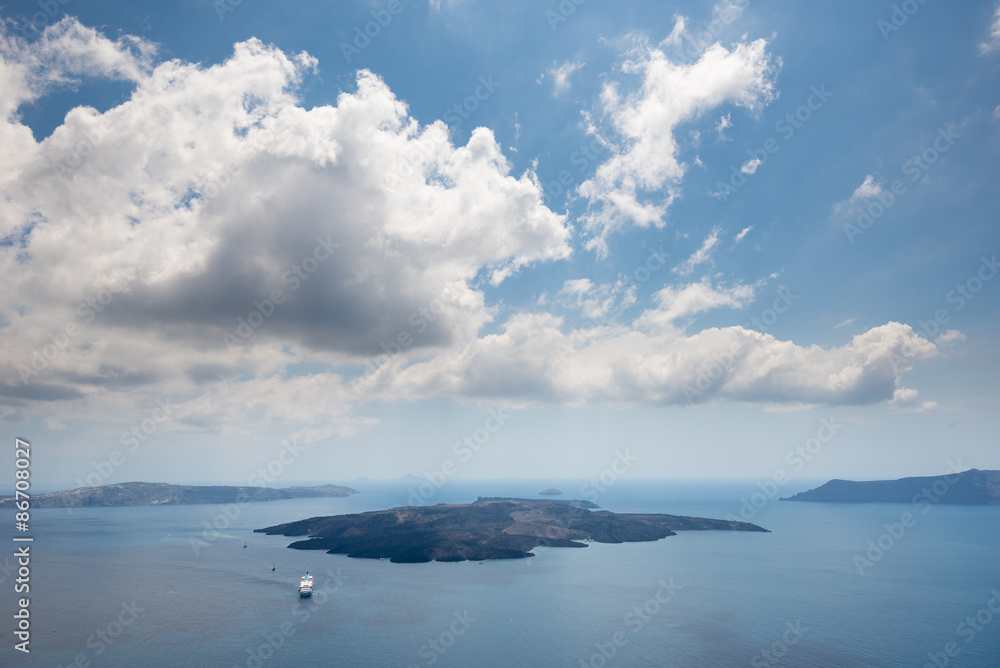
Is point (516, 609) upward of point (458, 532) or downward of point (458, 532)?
downward

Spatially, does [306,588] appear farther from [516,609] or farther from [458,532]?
[458,532]

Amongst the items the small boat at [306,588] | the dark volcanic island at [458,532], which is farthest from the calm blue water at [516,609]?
the dark volcanic island at [458,532]

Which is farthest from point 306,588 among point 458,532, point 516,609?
point 458,532

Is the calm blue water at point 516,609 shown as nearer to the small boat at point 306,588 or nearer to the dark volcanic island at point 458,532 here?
the small boat at point 306,588

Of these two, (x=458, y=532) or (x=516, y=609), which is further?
(x=458, y=532)

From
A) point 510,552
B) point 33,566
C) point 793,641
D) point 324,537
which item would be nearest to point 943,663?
point 793,641

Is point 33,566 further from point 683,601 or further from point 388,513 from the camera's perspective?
point 683,601

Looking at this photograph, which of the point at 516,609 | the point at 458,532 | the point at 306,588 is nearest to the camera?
the point at 516,609
